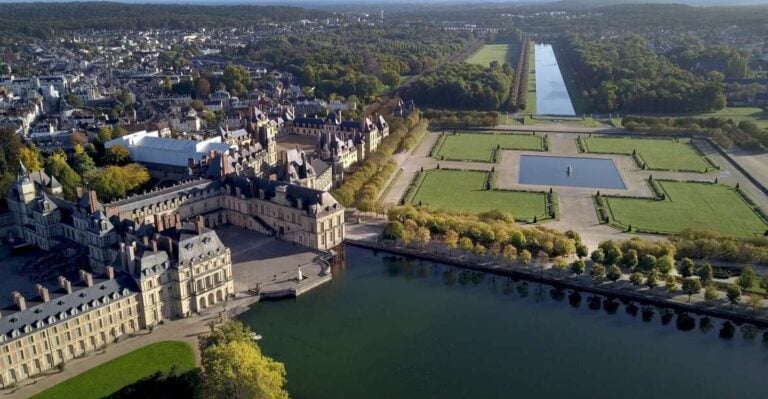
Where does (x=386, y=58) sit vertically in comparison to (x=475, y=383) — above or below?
above

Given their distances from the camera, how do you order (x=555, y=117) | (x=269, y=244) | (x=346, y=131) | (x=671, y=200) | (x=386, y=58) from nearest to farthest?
(x=269, y=244) → (x=671, y=200) → (x=346, y=131) → (x=555, y=117) → (x=386, y=58)

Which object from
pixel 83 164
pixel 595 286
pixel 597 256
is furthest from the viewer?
pixel 83 164

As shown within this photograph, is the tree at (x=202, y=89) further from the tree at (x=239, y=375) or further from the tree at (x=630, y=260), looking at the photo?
the tree at (x=239, y=375)

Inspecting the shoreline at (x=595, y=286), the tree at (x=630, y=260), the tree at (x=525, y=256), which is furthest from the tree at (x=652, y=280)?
the tree at (x=525, y=256)

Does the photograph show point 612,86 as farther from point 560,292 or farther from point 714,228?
point 560,292

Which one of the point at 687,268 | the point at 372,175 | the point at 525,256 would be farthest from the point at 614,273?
the point at 372,175

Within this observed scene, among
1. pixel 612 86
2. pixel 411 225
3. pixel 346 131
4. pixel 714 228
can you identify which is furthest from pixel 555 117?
pixel 411 225

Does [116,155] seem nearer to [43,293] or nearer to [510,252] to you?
[43,293]

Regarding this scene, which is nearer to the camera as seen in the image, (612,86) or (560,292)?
(560,292)

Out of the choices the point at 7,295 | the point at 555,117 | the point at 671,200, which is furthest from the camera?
the point at 555,117
